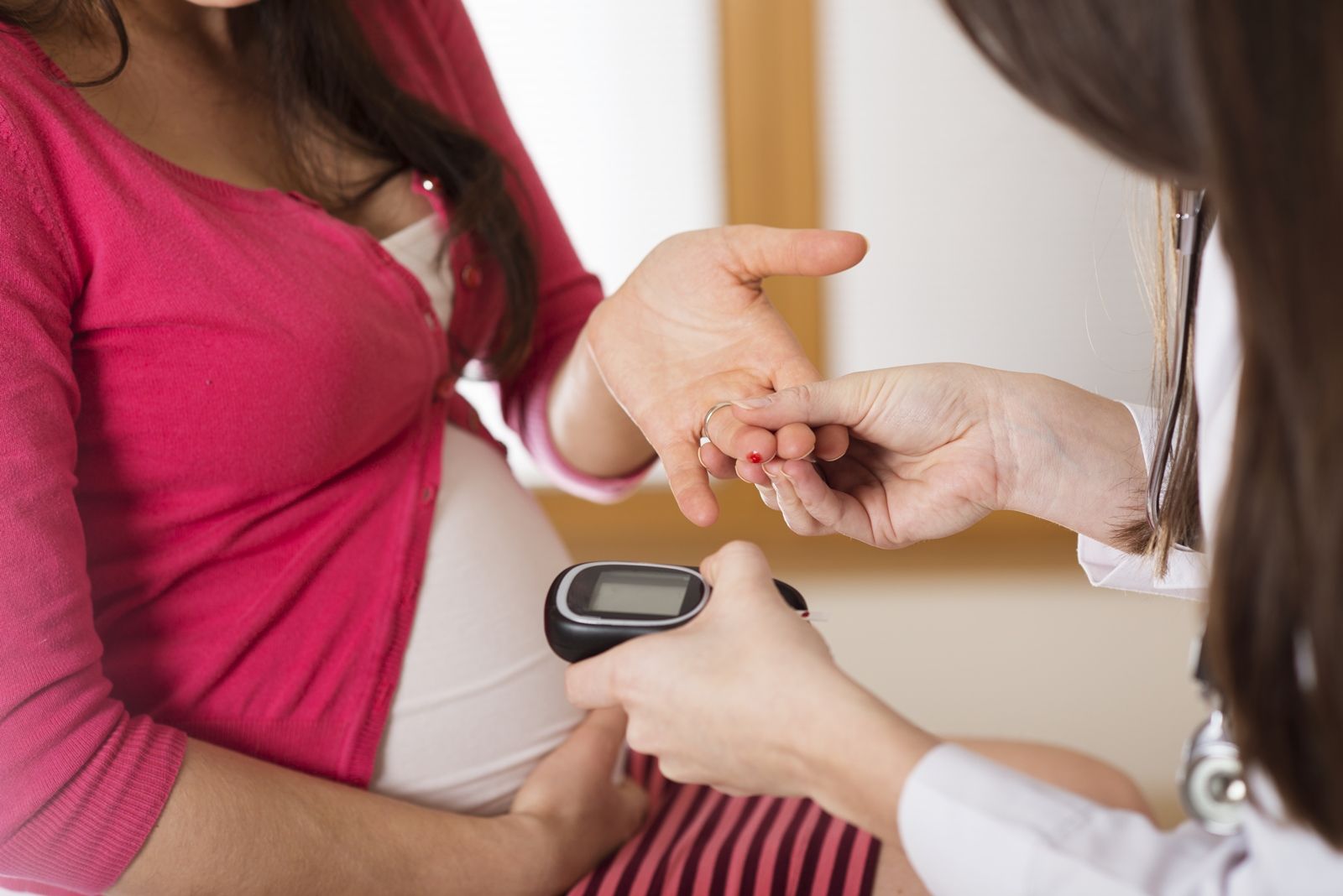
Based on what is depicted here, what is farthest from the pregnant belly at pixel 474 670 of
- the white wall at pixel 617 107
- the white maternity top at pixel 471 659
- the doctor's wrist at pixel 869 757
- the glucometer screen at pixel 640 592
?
the white wall at pixel 617 107

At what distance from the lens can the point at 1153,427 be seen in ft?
2.51

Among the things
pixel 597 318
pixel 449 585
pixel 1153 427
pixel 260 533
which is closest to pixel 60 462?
pixel 260 533

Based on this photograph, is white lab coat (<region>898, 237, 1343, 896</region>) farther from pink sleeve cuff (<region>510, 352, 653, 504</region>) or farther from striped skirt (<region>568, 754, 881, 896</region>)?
pink sleeve cuff (<region>510, 352, 653, 504</region>)

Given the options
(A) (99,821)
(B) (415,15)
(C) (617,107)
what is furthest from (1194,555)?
(C) (617,107)

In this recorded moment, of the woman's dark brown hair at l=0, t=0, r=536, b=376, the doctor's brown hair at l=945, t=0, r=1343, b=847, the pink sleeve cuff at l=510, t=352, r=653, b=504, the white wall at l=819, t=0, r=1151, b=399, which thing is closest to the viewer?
the doctor's brown hair at l=945, t=0, r=1343, b=847

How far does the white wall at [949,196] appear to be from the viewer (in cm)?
158

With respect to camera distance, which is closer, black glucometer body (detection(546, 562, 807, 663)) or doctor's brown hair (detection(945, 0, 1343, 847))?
doctor's brown hair (detection(945, 0, 1343, 847))

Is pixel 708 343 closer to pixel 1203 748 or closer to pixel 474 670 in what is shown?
pixel 474 670

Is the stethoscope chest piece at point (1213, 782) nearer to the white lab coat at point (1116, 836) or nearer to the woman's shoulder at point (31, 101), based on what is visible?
the white lab coat at point (1116, 836)

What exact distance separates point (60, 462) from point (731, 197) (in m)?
1.16

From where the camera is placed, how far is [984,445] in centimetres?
78

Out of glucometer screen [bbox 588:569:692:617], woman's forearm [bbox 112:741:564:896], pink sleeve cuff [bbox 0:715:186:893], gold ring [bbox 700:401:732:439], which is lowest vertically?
woman's forearm [bbox 112:741:564:896]

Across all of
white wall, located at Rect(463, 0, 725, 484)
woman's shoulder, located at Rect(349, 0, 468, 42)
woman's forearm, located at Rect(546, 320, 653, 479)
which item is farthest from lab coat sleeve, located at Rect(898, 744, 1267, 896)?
white wall, located at Rect(463, 0, 725, 484)

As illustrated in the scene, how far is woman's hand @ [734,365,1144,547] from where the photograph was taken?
77 cm
